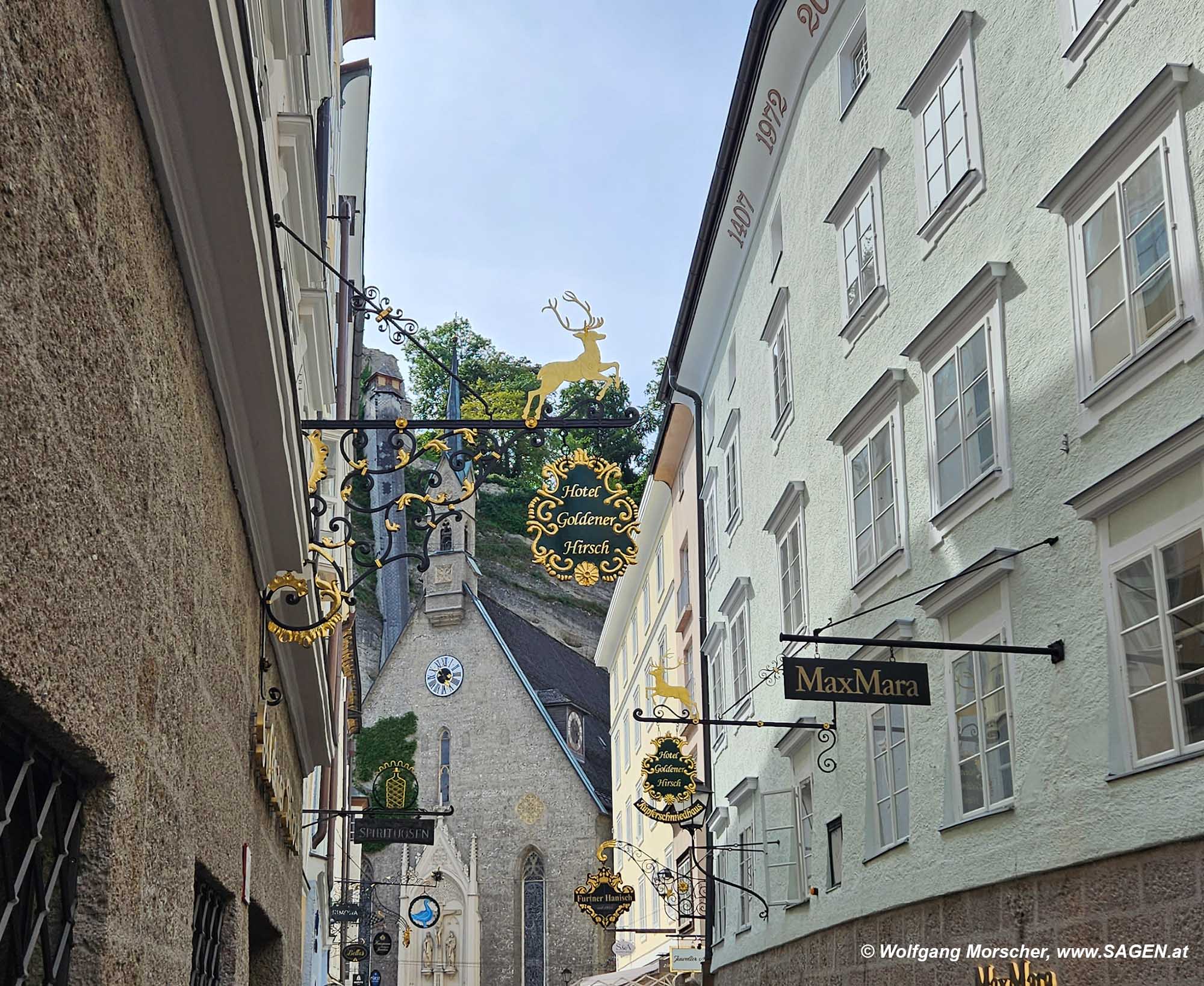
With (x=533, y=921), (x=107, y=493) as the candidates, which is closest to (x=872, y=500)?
(x=107, y=493)

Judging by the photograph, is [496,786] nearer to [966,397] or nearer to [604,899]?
[604,899]

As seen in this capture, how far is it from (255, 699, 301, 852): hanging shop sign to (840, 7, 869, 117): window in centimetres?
912

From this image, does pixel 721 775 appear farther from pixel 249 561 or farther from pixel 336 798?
pixel 249 561

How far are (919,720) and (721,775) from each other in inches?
410

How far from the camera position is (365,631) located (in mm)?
75250

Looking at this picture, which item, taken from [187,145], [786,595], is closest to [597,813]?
[786,595]

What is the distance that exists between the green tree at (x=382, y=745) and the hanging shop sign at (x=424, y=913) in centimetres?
596

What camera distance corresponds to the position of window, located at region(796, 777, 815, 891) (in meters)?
16.2

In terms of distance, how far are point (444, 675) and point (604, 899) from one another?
Answer: 32.7 meters

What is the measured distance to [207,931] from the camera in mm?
7012

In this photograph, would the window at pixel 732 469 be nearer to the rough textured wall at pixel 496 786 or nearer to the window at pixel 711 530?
the window at pixel 711 530

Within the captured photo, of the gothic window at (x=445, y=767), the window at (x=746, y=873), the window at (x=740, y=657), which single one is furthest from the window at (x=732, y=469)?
the gothic window at (x=445, y=767)

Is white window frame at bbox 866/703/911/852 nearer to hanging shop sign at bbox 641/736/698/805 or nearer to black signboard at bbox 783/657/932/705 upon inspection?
black signboard at bbox 783/657/932/705

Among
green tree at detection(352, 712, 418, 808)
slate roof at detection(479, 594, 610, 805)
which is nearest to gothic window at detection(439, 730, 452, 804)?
green tree at detection(352, 712, 418, 808)
